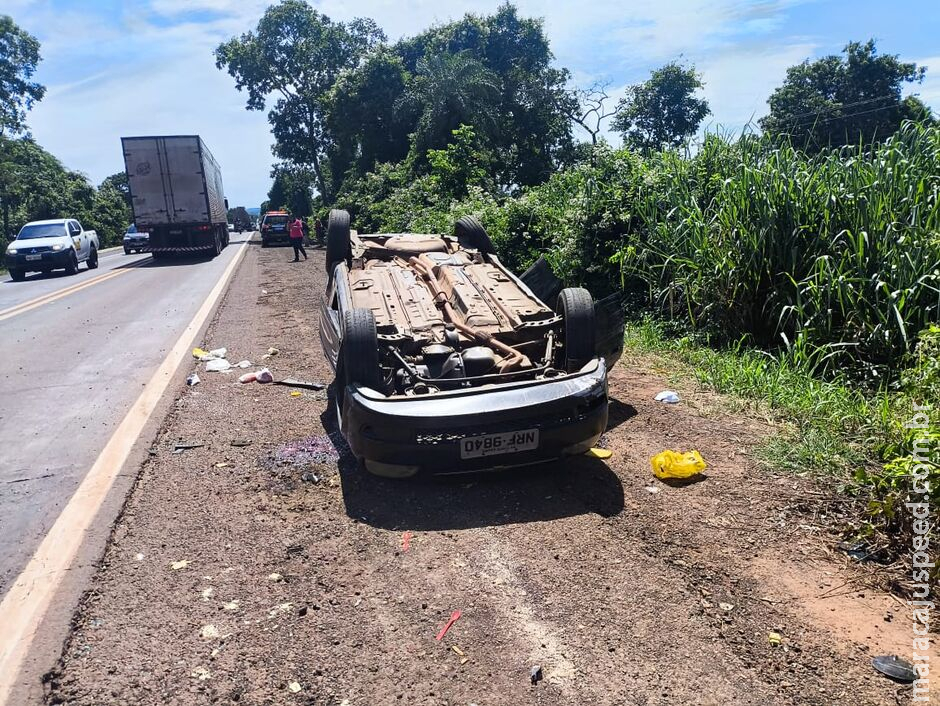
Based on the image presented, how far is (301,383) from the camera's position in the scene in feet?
23.3

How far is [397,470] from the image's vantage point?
428cm

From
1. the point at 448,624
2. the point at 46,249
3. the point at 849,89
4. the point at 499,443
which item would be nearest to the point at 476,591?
the point at 448,624

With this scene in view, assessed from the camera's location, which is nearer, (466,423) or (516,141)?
(466,423)

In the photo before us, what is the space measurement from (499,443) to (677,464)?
4.13ft

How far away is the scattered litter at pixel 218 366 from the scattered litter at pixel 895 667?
6721 mm

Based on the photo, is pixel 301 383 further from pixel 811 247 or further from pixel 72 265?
pixel 72 265

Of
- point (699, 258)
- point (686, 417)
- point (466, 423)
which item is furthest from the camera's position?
point (699, 258)

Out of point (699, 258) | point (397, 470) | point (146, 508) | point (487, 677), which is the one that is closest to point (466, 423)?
point (397, 470)

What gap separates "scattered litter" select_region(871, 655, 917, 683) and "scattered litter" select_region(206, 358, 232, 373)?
672cm

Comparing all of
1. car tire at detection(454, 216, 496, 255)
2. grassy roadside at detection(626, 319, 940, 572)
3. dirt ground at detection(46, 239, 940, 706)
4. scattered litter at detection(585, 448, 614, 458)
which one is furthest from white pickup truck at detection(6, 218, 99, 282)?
scattered litter at detection(585, 448, 614, 458)

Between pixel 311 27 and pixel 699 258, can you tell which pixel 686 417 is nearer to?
pixel 699 258

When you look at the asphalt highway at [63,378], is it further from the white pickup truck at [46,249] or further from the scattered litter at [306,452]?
the white pickup truck at [46,249]

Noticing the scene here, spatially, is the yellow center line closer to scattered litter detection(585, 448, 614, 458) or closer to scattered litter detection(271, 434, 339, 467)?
scattered litter detection(271, 434, 339, 467)

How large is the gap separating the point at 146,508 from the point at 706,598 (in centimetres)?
329
